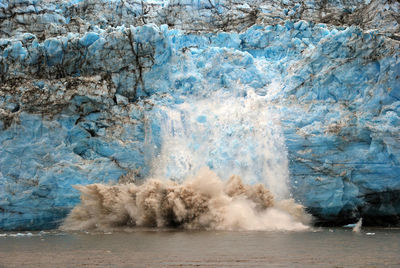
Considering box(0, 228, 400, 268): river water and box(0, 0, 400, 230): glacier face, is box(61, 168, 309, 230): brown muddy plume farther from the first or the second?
box(0, 228, 400, 268): river water

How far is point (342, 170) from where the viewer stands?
14.6 m

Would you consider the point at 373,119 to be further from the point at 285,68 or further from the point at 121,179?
the point at 121,179

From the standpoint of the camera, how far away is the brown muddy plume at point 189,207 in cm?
1378

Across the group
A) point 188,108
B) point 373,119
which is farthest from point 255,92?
point 373,119

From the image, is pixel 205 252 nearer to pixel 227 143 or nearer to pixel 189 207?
pixel 189 207

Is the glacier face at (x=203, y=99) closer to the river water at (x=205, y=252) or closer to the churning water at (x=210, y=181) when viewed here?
the churning water at (x=210, y=181)

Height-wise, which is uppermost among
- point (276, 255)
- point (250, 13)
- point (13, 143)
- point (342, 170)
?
point (250, 13)

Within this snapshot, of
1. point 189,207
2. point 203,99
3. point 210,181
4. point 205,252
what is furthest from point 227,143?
point 205,252

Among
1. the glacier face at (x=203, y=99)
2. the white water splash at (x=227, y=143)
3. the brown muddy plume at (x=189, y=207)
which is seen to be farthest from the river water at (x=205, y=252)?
the white water splash at (x=227, y=143)

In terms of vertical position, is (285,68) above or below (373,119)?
above

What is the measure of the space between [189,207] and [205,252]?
19.1 feet

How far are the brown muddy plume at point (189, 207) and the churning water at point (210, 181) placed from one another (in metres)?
0.03

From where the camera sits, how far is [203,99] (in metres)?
17.2

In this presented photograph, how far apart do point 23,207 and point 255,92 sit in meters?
9.00
